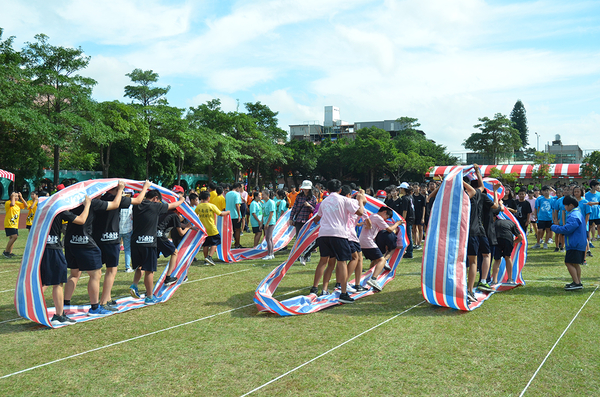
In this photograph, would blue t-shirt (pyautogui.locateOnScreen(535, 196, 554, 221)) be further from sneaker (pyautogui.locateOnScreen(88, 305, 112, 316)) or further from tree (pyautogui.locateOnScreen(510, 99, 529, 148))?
tree (pyautogui.locateOnScreen(510, 99, 529, 148))

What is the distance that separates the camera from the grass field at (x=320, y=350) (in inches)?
163

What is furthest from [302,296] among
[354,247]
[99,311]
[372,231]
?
[99,311]

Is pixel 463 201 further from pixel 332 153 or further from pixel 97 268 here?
pixel 332 153

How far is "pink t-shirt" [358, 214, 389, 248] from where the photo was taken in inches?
320

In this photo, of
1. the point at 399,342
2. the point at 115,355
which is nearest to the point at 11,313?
the point at 115,355

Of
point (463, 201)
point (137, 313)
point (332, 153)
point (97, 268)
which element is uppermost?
point (332, 153)

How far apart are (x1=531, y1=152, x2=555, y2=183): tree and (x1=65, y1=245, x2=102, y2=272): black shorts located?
5461 centimetres

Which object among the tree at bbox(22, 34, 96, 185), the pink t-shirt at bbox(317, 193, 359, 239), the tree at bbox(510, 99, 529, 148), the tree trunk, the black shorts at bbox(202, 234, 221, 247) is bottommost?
the black shorts at bbox(202, 234, 221, 247)

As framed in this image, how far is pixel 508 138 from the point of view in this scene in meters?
67.9

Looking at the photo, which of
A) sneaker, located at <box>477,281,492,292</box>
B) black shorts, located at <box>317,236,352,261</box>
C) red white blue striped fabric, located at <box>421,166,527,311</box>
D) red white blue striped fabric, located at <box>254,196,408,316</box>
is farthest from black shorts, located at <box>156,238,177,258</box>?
sneaker, located at <box>477,281,492,292</box>

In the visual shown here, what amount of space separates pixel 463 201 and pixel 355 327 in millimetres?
2521

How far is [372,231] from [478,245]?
1854 mm

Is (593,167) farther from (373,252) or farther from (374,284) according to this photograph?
(374,284)

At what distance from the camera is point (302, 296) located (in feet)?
23.6
